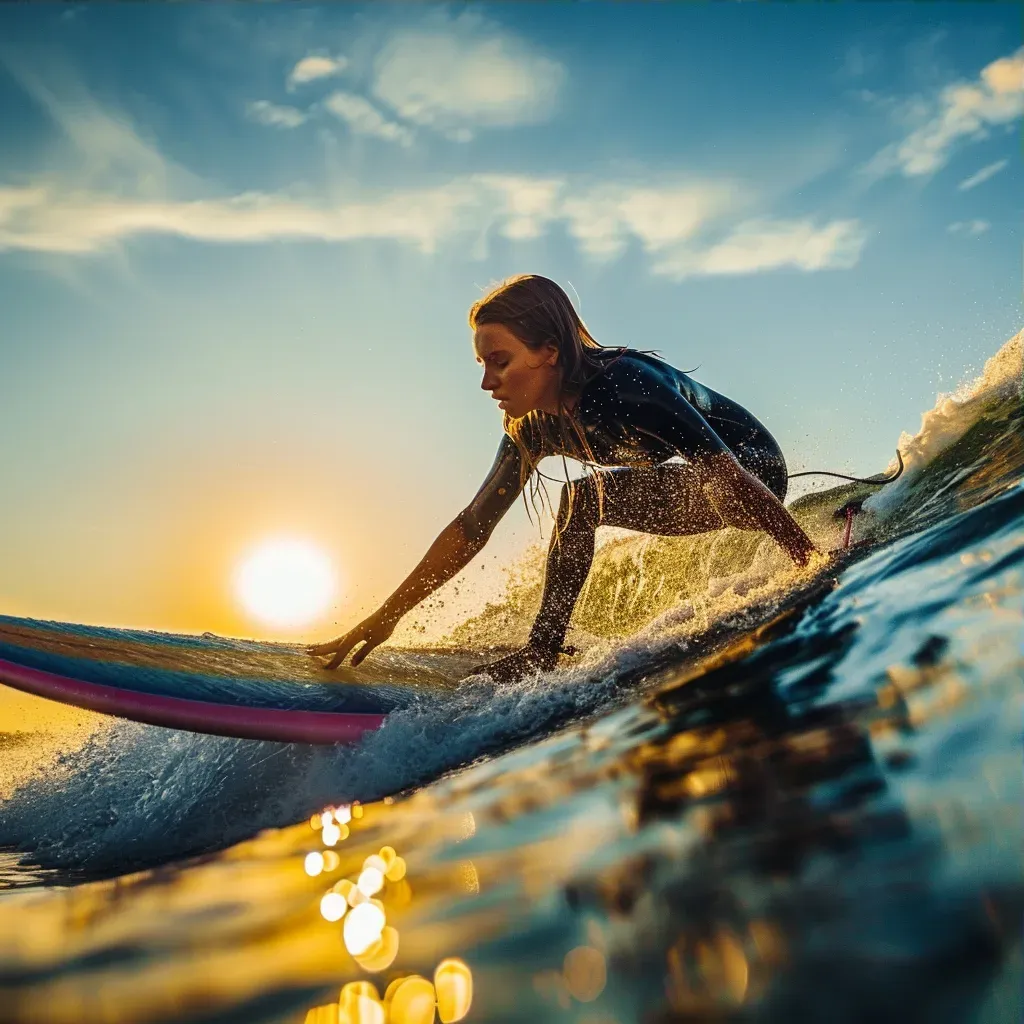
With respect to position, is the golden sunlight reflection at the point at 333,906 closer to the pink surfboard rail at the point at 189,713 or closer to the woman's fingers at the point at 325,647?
the pink surfboard rail at the point at 189,713

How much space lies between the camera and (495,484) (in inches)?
142

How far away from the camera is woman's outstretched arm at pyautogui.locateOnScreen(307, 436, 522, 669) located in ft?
11.3

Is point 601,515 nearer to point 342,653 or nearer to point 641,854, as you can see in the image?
point 342,653

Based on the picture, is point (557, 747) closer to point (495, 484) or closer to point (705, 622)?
point (705, 622)

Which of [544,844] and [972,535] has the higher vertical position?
[972,535]

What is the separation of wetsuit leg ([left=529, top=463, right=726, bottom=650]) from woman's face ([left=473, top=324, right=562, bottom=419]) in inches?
19.1

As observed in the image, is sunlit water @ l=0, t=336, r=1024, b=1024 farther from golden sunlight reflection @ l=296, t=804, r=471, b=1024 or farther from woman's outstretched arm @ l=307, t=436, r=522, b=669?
woman's outstretched arm @ l=307, t=436, r=522, b=669

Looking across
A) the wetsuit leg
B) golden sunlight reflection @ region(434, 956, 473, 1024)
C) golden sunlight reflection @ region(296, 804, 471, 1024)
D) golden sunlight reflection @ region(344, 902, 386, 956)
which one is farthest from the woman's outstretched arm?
golden sunlight reflection @ region(434, 956, 473, 1024)

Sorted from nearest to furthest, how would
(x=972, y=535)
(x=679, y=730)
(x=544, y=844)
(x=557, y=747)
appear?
1. (x=544, y=844)
2. (x=679, y=730)
3. (x=557, y=747)
4. (x=972, y=535)

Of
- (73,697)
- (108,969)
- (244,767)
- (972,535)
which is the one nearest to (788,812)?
(108,969)

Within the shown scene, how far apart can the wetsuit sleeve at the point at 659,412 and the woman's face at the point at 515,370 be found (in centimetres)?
27

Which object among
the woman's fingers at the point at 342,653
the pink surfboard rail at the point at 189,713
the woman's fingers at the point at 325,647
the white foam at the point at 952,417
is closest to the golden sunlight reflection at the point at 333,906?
the pink surfboard rail at the point at 189,713

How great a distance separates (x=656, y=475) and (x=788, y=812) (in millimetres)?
2507

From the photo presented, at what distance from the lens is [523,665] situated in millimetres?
3418
